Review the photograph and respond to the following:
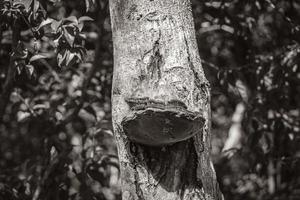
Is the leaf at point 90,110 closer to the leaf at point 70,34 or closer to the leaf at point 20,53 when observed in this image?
the leaf at point 20,53

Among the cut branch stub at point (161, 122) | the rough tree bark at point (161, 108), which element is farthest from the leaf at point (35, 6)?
the cut branch stub at point (161, 122)

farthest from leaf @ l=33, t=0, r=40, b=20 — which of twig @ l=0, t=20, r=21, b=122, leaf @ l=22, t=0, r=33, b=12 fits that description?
twig @ l=0, t=20, r=21, b=122

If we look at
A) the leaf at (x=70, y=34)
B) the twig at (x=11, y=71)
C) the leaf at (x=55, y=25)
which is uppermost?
the leaf at (x=55, y=25)

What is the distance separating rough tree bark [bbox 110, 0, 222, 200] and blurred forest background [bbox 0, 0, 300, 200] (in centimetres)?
130

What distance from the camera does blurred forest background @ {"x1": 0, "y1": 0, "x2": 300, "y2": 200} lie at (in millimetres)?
3498

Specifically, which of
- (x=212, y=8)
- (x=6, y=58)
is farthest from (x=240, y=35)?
(x=6, y=58)

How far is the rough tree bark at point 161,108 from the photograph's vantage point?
167 centimetres

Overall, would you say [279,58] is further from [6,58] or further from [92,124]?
[6,58]

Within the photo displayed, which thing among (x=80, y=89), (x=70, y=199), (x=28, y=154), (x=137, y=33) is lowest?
(x=28, y=154)

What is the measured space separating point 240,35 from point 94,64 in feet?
3.81

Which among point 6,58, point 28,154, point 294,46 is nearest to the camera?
point 294,46

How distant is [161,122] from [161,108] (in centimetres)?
4

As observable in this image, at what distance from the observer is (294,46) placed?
145 inches

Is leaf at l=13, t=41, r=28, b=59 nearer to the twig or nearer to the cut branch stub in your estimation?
the twig
